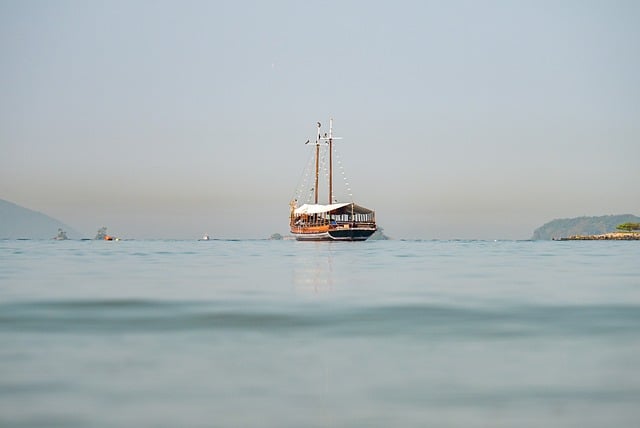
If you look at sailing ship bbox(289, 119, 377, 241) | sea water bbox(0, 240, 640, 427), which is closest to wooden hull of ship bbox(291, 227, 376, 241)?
sailing ship bbox(289, 119, 377, 241)

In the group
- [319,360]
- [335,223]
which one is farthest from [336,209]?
[319,360]

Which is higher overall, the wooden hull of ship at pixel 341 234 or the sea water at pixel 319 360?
the wooden hull of ship at pixel 341 234

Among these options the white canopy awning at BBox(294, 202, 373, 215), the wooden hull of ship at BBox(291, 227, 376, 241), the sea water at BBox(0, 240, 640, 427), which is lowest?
the sea water at BBox(0, 240, 640, 427)

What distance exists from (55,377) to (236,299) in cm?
1097

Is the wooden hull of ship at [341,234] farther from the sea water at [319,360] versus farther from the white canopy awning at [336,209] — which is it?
the sea water at [319,360]

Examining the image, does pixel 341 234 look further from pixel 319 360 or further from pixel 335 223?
pixel 319 360

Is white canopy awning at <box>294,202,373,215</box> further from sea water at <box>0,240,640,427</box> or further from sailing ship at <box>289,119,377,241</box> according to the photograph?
sea water at <box>0,240,640,427</box>

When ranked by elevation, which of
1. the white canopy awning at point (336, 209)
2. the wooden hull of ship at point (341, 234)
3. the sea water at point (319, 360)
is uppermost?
the white canopy awning at point (336, 209)

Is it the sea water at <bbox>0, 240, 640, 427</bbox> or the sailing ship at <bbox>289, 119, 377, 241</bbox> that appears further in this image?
the sailing ship at <bbox>289, 119, 377, 241</bbox>

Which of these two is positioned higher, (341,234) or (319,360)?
(341,234)

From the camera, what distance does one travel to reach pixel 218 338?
43.7 ft

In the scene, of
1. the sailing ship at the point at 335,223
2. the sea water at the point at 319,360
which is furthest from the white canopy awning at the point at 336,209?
the sea water at the point at 319,360

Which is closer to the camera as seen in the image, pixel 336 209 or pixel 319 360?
pixel 319 360

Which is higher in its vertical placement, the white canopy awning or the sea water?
the white canopy awning
